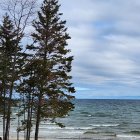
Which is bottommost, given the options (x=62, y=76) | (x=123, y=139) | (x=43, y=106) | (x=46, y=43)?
(x=123, y=139)

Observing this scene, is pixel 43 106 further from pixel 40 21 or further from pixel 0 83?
pixel 40 21

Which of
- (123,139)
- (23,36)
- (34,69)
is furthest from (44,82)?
(123,139)

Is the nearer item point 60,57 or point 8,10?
point 8,10

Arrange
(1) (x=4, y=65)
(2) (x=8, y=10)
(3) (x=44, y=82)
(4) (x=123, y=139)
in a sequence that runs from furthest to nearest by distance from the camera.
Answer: (4) (x=123, y=139) < (3) (x=44, y=82) < (1) (x=4, y=65) < (2) (x=8, y=10)

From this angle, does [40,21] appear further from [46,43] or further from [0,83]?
[0,83]

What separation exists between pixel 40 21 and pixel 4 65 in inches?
210

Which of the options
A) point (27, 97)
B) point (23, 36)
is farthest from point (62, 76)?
point (23, 36)

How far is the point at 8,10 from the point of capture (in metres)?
27.3

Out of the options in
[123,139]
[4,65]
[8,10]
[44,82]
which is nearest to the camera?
[8,10]

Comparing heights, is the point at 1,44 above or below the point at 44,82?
above

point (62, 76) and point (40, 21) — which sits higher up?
point (40, 21)

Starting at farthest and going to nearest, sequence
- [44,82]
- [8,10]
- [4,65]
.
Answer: [44,82], [4,65], [8,10]

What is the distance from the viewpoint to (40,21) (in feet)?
111

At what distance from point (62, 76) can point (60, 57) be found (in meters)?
1.45
